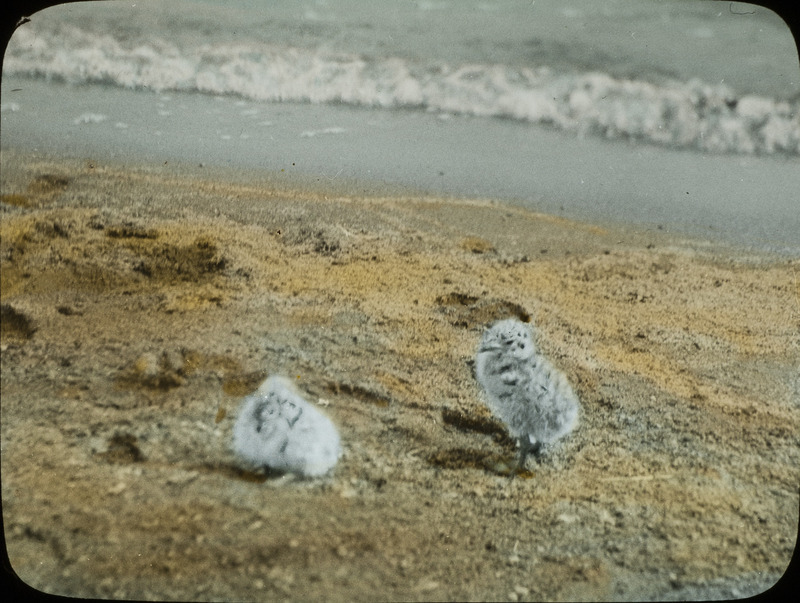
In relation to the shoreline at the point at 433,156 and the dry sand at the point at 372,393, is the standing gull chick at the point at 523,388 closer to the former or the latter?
the dry sand at the point at 372,393

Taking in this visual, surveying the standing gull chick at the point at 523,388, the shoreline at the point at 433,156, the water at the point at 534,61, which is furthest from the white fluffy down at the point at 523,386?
the water at the point at 534,61

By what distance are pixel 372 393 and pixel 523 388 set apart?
27 cm

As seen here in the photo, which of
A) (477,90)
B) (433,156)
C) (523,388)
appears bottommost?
(523,388)

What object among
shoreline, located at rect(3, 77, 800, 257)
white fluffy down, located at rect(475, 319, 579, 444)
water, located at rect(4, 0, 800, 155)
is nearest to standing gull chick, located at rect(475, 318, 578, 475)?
white fluffy down, located at rect(475, 319, 579, 444)

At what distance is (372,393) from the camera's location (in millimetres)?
1049

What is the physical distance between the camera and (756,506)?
1034 mm

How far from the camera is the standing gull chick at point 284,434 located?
96 centimetres

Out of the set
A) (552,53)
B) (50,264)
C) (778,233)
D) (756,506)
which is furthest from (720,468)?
(50,264)

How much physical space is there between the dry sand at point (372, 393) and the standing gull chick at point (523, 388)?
0.08ft

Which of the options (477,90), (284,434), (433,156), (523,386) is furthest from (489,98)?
(284,434)

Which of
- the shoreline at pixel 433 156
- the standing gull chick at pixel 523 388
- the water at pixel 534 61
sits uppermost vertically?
the water at pixel 534 61

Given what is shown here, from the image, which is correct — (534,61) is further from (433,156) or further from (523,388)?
(523,388)

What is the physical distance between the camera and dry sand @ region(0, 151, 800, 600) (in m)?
0.91

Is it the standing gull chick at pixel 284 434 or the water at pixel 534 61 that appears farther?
the water at pixel 534 61
